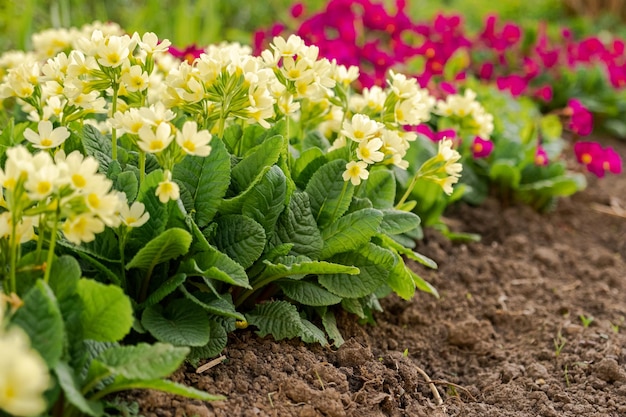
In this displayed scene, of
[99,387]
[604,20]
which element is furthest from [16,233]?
[604,20]

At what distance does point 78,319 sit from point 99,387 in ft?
0.45

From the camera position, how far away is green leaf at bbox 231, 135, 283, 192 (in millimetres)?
1812

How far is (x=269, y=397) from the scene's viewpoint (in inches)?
66.2

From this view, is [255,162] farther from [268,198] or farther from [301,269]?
[301,269]

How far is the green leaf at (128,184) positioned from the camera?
166cm

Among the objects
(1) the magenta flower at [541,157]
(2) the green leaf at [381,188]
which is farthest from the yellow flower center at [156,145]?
(1) the magenta flower at [541,157]

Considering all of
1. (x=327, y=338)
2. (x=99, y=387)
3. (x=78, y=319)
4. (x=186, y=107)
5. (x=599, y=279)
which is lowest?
(x=599, y=279)

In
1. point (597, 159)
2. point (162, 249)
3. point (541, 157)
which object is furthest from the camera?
point (597, 159)

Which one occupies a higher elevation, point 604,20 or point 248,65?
point 248,65

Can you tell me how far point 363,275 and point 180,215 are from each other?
0.52m

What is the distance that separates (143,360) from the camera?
4.55 feet

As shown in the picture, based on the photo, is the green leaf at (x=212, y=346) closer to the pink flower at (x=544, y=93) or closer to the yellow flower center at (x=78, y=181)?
the yellow flower center at (x=78, y=181)

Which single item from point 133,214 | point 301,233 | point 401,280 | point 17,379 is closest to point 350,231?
point 301,233

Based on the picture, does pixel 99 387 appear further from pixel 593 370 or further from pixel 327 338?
pixel 593 370
